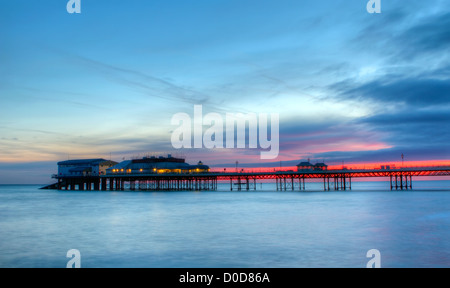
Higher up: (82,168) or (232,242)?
(82,168)

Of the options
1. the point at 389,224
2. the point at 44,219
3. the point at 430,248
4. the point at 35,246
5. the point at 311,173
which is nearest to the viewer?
the point at 430,248

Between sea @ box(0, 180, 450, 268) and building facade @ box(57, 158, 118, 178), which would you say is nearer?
sea @ box(0, 180, 450, 268)

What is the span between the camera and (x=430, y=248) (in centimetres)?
2150

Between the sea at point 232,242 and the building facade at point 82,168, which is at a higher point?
the building facade at point 82,168

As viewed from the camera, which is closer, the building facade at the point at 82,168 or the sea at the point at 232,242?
the sea at the point at 232,242

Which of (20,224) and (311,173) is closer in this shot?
(20,224)

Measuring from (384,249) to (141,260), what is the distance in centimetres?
1365

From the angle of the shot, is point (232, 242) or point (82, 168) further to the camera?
point (82, 168)

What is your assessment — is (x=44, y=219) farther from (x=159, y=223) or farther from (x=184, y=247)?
(x=184, y=247)

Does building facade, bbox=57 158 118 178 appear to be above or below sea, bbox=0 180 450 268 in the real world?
above

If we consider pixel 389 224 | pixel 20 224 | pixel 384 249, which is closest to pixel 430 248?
pixel 384 249
